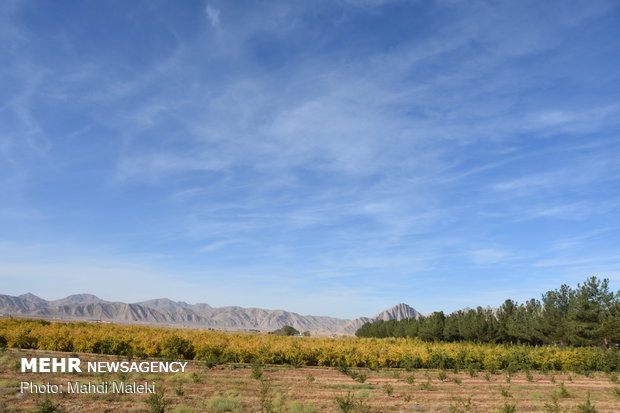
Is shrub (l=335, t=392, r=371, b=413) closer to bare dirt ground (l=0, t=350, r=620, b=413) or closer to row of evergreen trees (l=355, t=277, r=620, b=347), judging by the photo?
bare dirt ground (l=0, t=350, r=620, b=413)

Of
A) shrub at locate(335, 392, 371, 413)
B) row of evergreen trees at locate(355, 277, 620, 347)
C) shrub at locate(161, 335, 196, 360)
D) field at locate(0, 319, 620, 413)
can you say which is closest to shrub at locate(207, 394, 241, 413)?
field at locate(0, 319, 620, 413)

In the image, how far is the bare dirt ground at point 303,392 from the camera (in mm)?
13984

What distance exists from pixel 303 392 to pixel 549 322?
133 feet

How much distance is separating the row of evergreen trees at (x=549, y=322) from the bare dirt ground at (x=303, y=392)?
19700 millimetres

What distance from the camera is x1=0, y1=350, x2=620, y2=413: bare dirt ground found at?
1398 cm

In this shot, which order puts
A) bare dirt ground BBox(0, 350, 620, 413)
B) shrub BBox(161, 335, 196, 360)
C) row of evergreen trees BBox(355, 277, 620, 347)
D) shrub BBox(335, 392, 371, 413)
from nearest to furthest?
1. shrub BBox(335, 392, 371, 413)
2. bare dirt ground BBox(0, 350, 620, 413)
3. shrub BBox(161, 335, 196, 360)
4. row of evergreen trees BBox(355, 277, 620, 347)

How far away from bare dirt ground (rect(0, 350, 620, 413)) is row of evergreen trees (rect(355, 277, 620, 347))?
19.7m

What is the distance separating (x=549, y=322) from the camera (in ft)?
156

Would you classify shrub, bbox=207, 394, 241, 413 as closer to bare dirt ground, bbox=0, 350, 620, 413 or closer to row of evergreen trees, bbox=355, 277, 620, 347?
bare dirt ground, bbox=0, 350, 620, 413

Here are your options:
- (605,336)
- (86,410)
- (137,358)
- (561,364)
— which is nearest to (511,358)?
(561,364)

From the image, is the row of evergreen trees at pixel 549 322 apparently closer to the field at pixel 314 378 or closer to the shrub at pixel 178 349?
the field at pixel 314 378

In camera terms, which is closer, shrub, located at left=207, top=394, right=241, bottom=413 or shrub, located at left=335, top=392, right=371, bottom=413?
shrub, located at left=335, top=392, right=371, bottom=413

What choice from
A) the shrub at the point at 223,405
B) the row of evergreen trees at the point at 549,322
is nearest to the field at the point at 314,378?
the shrub at the point at 223,405

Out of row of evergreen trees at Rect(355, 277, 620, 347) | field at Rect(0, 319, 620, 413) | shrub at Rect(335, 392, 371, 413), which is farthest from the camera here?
row of evergreen trees at Rect(355, 277, 620, 347)
